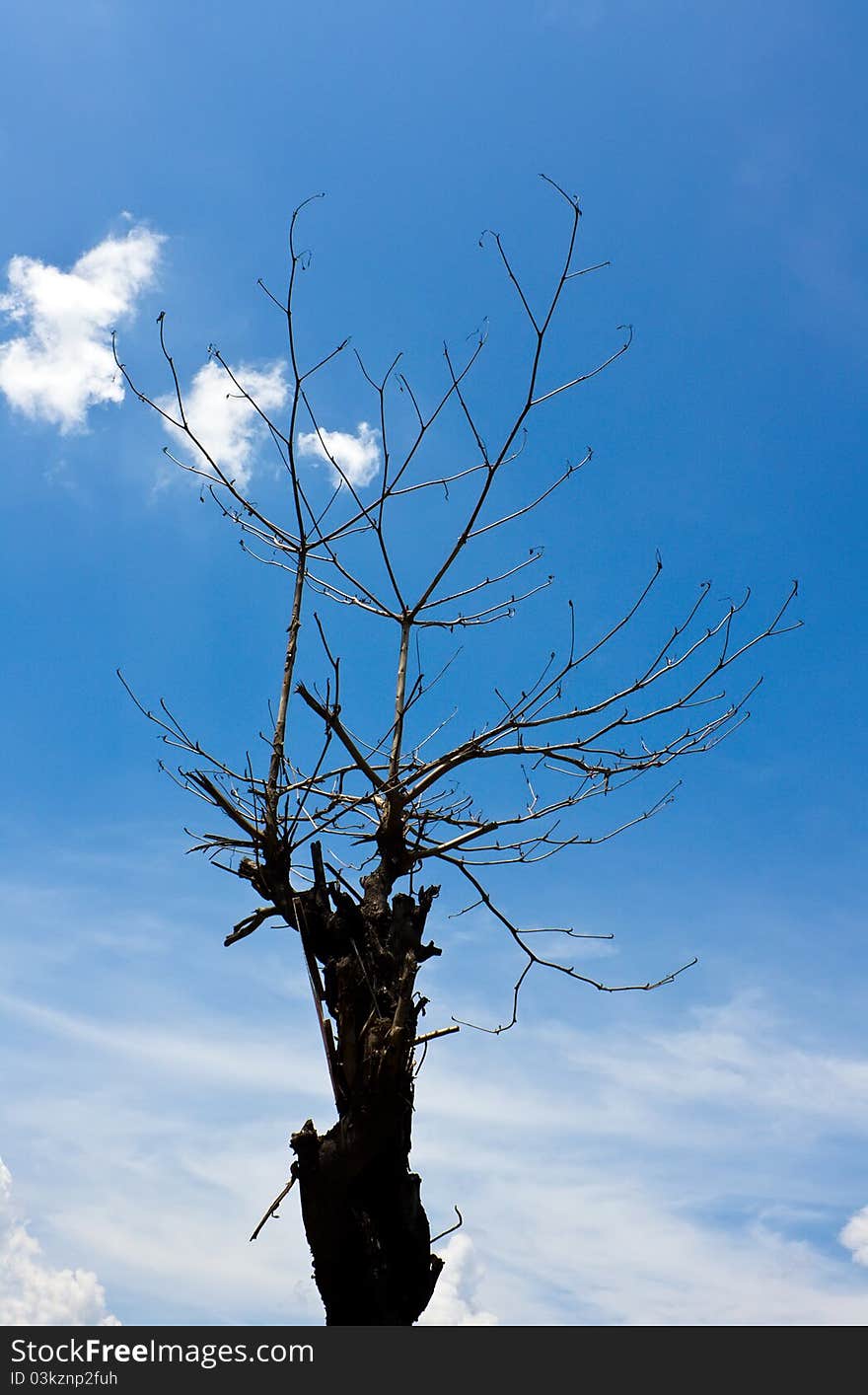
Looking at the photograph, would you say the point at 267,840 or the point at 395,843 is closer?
the point at 267,840

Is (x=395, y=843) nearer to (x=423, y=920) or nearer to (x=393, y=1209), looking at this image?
(x=423, y=920)

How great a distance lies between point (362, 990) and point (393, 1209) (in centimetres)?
98

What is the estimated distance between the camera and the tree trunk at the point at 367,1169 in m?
4.19

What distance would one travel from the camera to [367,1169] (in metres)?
4.34

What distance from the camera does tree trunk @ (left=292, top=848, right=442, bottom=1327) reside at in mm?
4191

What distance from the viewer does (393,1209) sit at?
14.3ft
